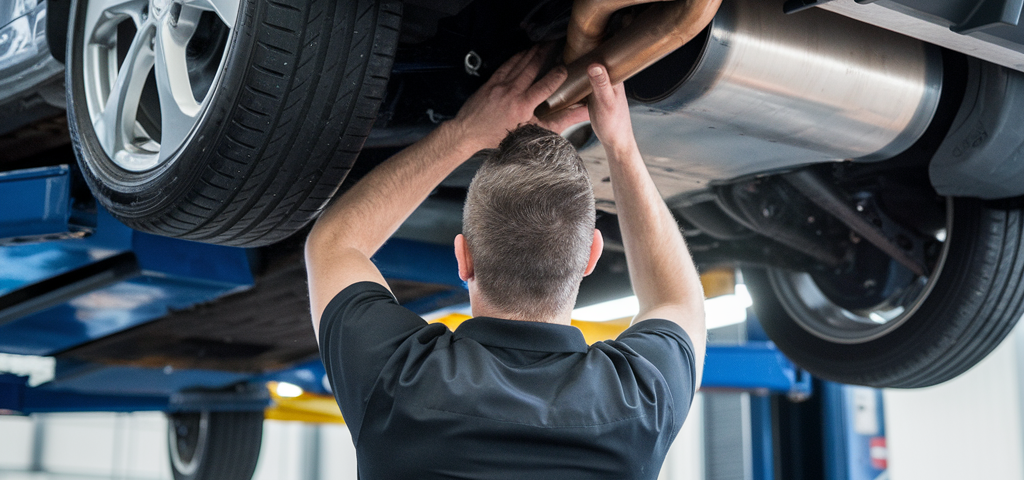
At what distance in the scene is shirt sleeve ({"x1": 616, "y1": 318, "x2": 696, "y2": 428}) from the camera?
1243 mm

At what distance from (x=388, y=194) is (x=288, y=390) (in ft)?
7.96

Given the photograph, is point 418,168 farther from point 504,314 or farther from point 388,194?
point 504,314

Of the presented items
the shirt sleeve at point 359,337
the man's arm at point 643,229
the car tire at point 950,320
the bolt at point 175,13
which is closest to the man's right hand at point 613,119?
the man's arm at point 643,229

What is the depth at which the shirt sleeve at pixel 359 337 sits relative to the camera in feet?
3.79

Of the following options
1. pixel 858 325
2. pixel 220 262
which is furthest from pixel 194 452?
pixel 858 325

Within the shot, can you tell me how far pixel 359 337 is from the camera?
1.19 meters

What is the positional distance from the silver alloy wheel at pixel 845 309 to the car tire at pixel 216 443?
2.34 metres

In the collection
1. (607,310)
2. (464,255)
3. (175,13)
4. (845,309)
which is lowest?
(464,255)

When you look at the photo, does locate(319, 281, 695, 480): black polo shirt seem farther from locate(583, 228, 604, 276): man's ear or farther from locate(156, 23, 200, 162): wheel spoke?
locate(156, 23, 200, 162): wheel spoke

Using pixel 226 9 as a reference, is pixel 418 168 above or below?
below

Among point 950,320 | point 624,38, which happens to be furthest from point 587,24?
point 950,320

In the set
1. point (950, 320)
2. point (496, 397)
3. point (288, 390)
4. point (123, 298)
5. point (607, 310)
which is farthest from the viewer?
point (288, 390)

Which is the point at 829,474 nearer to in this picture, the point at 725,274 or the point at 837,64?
the point at 725,274

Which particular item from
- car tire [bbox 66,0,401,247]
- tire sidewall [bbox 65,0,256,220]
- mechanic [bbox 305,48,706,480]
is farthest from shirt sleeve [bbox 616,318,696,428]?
tire sidewall [bbox 65,0,256,220]
